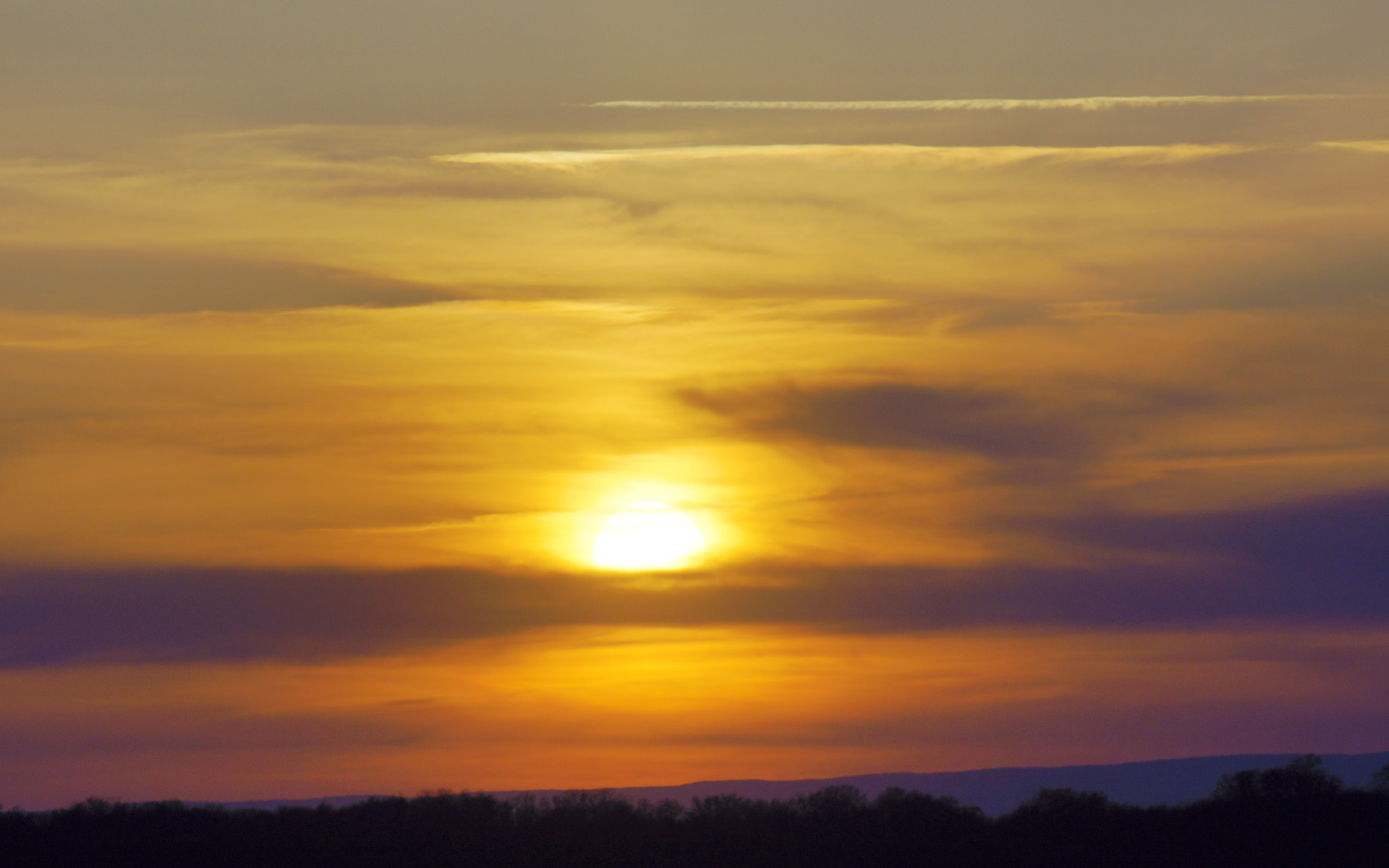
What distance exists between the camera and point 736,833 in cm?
9338

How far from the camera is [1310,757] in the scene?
108250 mm

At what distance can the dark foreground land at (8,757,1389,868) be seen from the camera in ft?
286

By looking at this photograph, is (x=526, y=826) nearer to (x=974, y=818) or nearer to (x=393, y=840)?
(x=393, y=840)

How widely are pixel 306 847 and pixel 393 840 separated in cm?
A: 422

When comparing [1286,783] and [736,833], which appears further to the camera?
[1286,783]

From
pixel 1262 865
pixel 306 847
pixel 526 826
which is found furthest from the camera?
pixel 526 826

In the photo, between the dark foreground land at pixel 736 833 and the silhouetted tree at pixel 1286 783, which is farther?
the silhouetted tree at pixel 1286 783

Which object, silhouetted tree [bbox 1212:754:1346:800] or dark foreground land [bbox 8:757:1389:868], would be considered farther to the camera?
silhouetted tree [bbox 1212:754:1346:800]

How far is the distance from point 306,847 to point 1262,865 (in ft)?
147

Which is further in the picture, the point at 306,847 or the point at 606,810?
the point at 606,810

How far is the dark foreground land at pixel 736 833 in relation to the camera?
87.1 meters

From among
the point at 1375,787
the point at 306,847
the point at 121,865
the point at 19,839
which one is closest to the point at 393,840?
the point at 306,847

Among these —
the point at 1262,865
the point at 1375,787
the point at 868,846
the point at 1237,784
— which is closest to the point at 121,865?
the point at 868,846

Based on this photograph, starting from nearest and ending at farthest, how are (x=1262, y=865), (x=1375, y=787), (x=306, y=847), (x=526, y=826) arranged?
(x=1262, y=865), (x=306, y=847), (x=526, y=826), (x=1375, y=787)
